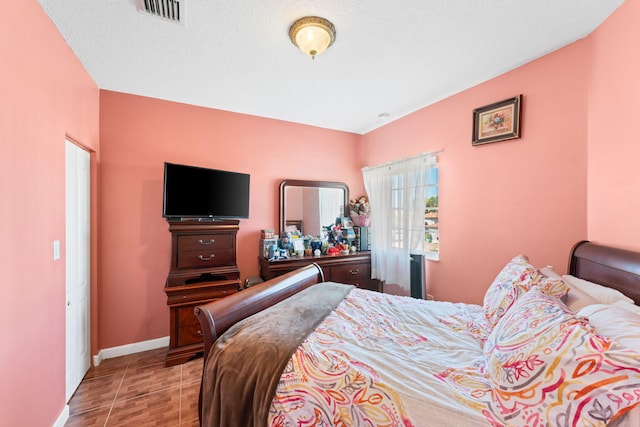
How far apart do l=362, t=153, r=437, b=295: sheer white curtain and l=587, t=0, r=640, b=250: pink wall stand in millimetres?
1300

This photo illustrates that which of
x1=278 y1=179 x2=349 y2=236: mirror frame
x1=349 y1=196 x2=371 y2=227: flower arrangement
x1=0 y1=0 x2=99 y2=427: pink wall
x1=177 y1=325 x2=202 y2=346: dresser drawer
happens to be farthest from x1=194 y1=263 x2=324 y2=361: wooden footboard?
x1=349 y1=196 x2=371 y2=227: flower arrangement

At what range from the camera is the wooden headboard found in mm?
1215

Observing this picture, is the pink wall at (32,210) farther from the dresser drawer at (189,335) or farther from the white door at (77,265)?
the dresser drawer at (189,335)

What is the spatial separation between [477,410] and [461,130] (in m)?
2.45

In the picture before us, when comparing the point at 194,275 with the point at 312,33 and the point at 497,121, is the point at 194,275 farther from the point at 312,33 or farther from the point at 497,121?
the point at 497,121

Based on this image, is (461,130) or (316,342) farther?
(461,130)

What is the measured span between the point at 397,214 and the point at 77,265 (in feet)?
10.6

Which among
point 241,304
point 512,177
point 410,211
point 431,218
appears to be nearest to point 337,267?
point 410,211

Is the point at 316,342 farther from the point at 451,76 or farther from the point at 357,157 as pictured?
the point at 357,157

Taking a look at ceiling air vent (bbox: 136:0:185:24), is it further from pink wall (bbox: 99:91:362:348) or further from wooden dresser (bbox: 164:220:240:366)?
wooden dresser (bbox: 164:220:240:366)

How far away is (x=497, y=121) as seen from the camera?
225 centimetres

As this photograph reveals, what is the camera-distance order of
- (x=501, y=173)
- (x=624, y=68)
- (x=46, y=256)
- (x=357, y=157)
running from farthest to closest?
(x=357, y=157), (x=501, y=173), (x=46, y=256), (x=624, y=68)

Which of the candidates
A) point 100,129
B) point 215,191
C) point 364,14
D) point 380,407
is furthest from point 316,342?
point 100,129

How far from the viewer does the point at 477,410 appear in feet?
2.75
